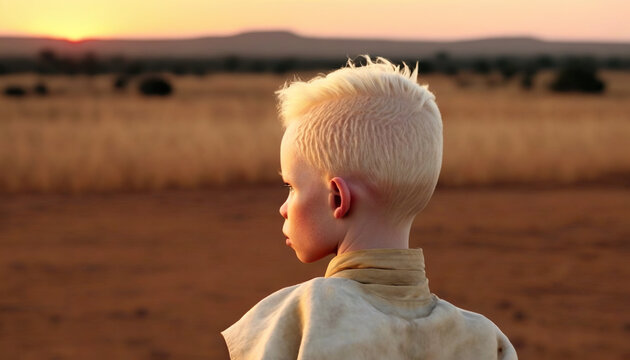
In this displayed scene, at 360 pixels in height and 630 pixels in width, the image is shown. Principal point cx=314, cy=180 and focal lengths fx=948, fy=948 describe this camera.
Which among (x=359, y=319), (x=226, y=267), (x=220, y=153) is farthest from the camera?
(x=220, y=153)

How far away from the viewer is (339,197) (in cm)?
125

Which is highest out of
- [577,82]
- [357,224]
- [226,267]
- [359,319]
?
[357,224]

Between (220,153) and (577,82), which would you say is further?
(577,82)

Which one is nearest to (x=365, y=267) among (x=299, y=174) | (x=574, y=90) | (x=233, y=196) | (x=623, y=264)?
(x=299, y=174)

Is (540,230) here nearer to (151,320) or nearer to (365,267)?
(151,320)

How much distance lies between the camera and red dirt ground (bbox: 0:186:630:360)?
214 inches

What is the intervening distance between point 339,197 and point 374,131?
3.9 inches

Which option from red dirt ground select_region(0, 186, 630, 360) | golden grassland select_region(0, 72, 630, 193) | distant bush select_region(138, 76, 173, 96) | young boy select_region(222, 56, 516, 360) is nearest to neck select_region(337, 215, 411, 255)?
young boy select_region(222, 56, 516, 360)

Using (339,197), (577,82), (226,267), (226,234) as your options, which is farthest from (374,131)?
(577,82)

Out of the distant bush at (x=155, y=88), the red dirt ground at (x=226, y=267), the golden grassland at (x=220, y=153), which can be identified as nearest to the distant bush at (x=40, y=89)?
the distant bush at (x=155, y=88)

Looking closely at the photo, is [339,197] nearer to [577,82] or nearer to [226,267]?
[226,267]

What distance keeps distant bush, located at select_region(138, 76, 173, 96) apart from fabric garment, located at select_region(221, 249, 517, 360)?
1156 inches

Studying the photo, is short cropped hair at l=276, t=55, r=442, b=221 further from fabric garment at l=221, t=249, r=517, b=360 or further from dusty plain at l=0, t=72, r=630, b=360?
dusty plain at l=0, t=72, r=630, b=360

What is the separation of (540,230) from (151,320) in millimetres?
4495
